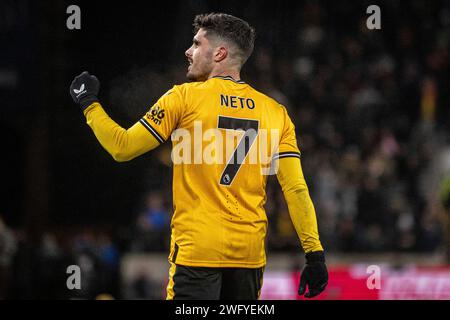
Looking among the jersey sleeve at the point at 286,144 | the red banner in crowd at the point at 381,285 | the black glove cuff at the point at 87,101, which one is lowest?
the red banner in crowd at the point at 381,285

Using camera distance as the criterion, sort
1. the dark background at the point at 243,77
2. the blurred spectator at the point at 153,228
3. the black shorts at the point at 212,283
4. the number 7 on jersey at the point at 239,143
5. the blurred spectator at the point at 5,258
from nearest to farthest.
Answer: the black shorts at the point at 212,283
the number 7 on jersey at the point at 239,143
the blurred spectator at the point at 5,258
the blurred spectator at the point at 153,228
the dark background at the point at 243,77

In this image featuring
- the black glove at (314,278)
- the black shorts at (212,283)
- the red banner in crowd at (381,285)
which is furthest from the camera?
the red banner in crowd at (381,285)

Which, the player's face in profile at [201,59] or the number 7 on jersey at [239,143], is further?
the player's face in profile at [201,59]

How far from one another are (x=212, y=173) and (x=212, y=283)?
0.55 m

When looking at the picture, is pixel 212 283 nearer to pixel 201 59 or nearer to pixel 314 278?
pixel 314 278

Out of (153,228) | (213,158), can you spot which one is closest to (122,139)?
(213,158)

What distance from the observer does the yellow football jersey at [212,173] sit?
4473mm

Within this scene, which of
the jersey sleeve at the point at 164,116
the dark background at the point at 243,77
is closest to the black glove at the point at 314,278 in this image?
the jersey sleeve at the point at 164,116

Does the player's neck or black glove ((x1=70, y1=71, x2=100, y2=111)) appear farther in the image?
the player's neck

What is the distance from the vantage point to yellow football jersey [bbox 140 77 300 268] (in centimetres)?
447

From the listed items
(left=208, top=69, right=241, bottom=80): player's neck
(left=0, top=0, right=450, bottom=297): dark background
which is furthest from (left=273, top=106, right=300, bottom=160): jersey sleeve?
(left=0, top=0, right=450, bottom=297): dark background

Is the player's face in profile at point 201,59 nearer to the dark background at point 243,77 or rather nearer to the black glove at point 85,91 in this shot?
the black glove at point 85,91

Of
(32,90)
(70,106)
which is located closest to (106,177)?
(70,106)

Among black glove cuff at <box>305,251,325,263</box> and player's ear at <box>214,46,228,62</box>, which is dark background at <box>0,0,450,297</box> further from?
black glove cuff at <box>305,251,325,263</box>
